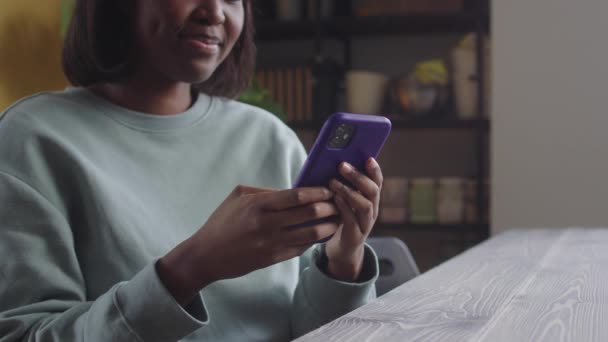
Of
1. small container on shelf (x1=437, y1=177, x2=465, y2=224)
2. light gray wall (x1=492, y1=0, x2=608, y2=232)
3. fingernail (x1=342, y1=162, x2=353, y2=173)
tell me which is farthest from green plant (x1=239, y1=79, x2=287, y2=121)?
fingernail (x1=342, y1=162, x2=353, y2=173)

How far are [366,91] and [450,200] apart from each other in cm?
58

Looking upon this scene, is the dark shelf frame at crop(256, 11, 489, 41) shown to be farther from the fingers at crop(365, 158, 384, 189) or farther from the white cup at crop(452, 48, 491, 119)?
the fingers at crop(365, 158, 384, 189)

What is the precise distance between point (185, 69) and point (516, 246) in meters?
0.76

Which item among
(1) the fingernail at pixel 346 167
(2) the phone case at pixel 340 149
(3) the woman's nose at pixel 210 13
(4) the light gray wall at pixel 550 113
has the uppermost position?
(3) the woman's nose at pixel 210 13

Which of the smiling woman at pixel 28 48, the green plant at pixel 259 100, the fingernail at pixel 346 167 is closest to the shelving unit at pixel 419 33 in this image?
the green plant at pixel 259 100

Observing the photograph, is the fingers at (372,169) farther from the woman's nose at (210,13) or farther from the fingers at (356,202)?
the woman's nose at (210,13)

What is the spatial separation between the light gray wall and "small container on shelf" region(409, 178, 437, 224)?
0.28m

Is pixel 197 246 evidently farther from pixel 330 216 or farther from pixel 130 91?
pixel 130 91

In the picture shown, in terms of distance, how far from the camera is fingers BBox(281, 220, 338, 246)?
0.75 m

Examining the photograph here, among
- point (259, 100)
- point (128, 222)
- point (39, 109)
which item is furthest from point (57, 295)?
point (259, 100)

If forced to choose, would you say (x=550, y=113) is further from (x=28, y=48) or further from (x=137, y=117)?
(x=137, y=117)

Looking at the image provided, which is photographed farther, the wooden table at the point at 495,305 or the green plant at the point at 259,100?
the green plant at the point at 259,100

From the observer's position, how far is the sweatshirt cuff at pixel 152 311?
77cm

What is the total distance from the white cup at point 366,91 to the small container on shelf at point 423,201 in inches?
14.4
